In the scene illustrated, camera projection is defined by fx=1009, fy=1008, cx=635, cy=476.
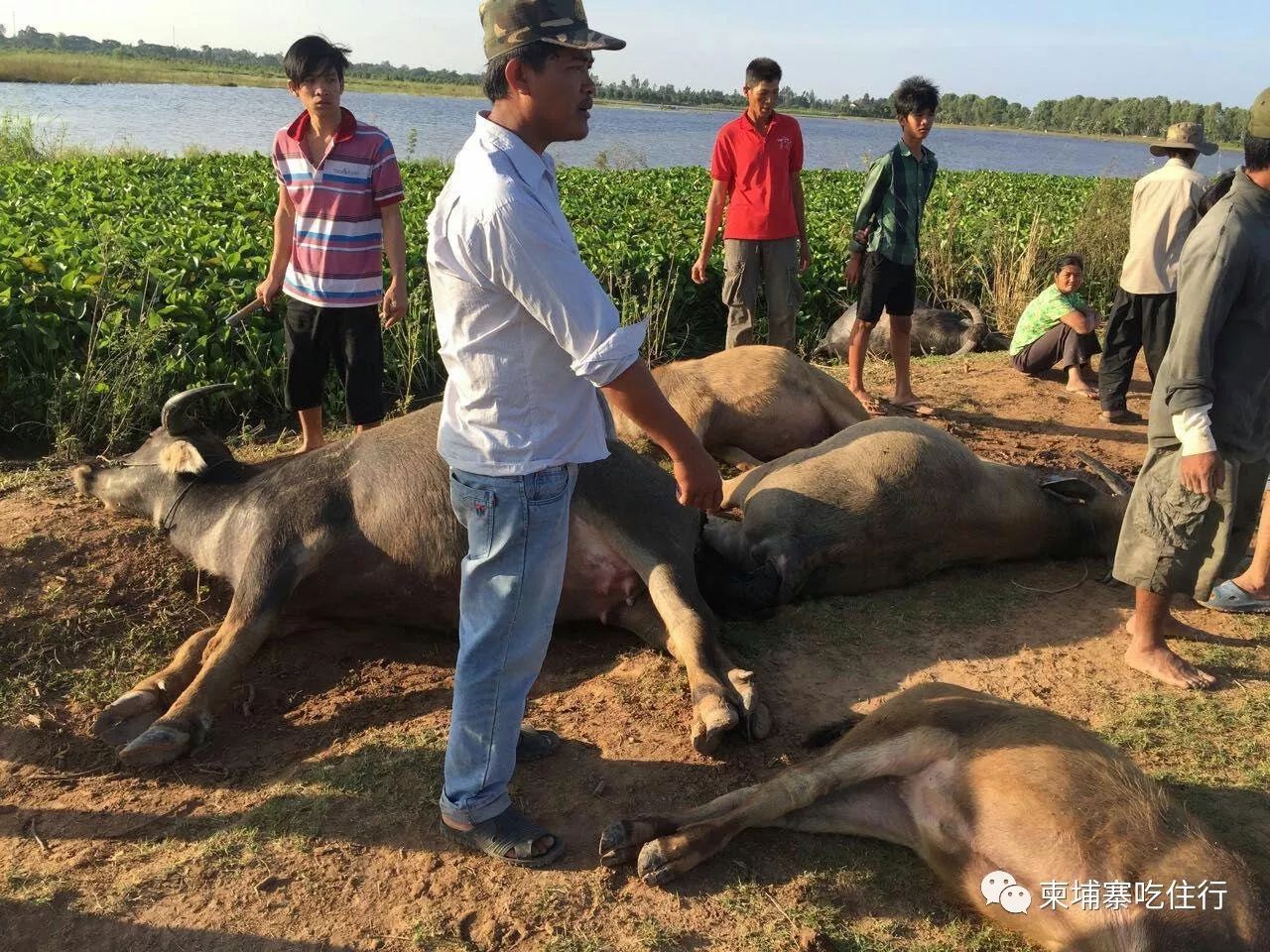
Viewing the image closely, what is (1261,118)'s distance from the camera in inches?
150

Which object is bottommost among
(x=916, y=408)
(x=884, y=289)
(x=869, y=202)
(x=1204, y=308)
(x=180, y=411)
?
(x=916, y=408)

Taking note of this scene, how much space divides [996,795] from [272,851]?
7.16 ft

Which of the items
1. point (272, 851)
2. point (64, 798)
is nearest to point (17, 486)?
point (64, 798)

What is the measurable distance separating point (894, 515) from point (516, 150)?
2.87 m

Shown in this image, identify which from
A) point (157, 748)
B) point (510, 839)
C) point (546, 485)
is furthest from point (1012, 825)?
point (157, 748)

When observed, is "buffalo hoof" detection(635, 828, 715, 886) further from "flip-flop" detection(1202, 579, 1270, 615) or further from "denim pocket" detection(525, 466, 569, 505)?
"flip-flop" detection(1202, 579, 1270, 615)

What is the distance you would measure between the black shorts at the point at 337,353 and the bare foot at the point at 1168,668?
4.07 m

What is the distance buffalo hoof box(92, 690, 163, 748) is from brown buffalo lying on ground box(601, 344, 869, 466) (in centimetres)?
309

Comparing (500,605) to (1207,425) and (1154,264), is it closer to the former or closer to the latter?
(1207,425)

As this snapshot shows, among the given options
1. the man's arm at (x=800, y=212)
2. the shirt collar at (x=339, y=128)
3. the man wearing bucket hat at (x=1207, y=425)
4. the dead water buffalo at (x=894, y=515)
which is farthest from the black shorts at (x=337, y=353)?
the man wearing bucket hat at (x=1207, y=425)

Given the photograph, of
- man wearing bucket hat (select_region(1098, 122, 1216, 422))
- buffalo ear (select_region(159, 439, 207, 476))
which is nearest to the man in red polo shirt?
man wearing bucket hat (select_region(1098, 122, 1216, 422))

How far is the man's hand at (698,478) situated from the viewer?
2644 mm

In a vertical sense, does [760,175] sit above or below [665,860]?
above

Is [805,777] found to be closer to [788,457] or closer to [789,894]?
[789,894]
